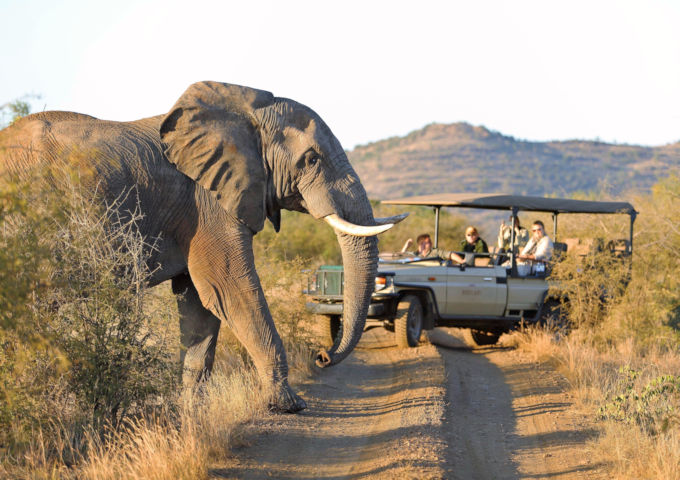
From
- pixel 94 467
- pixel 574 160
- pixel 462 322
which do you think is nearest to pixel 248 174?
pixel 94 467

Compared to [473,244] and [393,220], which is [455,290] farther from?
[393,220]

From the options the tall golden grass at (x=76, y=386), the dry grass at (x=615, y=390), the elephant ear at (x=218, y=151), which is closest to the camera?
the tall golden grass at (x=76, y=386)

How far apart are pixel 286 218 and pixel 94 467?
Answer: 24663mm

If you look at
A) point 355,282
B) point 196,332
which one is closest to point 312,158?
point 355,282

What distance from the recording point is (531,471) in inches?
262

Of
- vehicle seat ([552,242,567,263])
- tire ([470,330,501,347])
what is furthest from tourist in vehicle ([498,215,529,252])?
tire ([470,330,501,347])

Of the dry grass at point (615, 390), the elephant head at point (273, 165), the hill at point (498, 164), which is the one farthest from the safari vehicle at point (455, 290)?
the hill at point (498, 164)

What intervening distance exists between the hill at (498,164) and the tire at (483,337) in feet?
203

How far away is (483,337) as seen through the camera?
14.7 metres

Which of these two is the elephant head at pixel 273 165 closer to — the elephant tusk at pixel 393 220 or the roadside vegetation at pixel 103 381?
the elephant tusk at pixel 393 220

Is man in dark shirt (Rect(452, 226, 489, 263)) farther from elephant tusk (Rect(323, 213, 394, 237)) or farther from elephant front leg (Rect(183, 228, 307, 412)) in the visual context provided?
→ elephant front leg (Rect(183, 228, 307, 412))

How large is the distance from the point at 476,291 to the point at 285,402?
616 centimetres

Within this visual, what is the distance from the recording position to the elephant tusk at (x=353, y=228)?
303 inches

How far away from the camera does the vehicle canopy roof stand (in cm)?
1347
